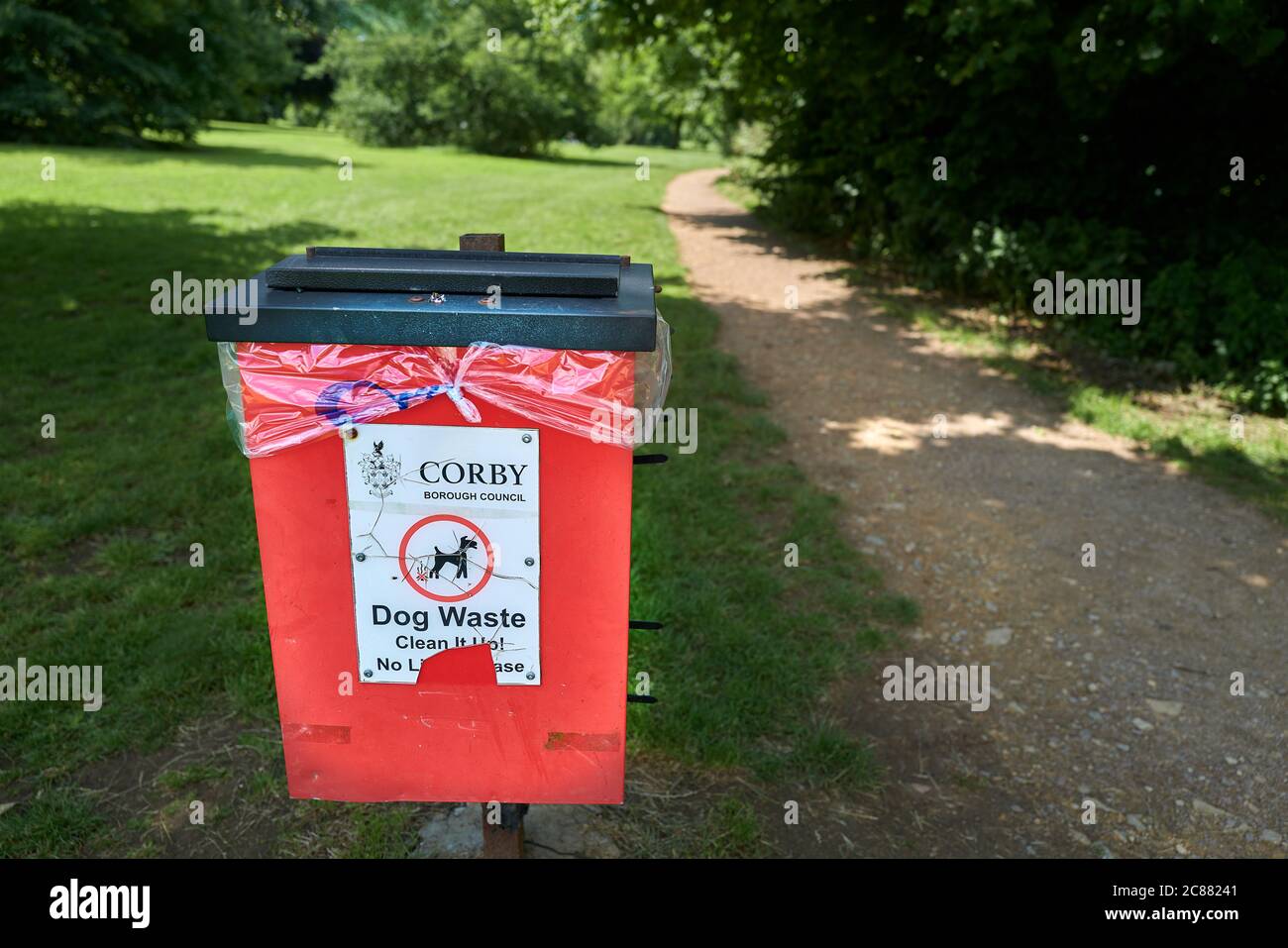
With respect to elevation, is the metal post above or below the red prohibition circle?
below

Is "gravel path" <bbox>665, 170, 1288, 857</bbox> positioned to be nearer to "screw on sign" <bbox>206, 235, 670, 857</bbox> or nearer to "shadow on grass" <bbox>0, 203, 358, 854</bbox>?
"screw on sign" <bbox>206, 235, 670, 857</bbox>

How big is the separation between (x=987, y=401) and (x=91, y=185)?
50.1 ft

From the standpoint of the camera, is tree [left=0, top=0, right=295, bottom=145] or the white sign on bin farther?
tree [left=0, top=0, right=295, bottom=145]

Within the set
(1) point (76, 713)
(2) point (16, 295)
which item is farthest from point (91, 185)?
(1) point (76, 713)

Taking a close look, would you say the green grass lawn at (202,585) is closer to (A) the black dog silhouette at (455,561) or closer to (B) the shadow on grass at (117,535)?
(B) the shadow on grass at (117,535)

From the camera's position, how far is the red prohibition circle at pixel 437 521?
2.23m

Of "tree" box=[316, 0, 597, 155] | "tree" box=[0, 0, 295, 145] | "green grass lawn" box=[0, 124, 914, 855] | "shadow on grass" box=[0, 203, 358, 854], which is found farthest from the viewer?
"tree" box=[316, 0, 597, 155]

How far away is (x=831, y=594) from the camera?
471 centimetres

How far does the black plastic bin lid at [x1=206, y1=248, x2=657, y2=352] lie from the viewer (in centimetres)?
206

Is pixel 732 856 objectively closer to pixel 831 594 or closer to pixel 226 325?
pixel 831 594

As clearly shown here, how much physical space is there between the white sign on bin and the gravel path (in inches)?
62.4

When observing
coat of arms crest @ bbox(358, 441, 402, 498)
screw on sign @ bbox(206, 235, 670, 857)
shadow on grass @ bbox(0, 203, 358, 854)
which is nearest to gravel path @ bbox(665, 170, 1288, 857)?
screw on sign @ bbox(206, 235, 670, 857)

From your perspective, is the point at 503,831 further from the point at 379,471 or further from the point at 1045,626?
the point at 1045,626

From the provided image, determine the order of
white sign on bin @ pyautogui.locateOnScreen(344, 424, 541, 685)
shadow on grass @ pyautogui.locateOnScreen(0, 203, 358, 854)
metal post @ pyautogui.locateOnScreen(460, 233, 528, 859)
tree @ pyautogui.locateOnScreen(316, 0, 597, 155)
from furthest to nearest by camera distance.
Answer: tree @ pyautogui.locateOnScreen(316, 0, 597, 155) → shadow on grass @ pyautogui.locateOnScreen(0, 203, 358, 854) → metal post @ pyautogui.locateOnScreen(460, 233, 528, 859) → white sign on bin @ pyautogui.locateOnScreen(344, 424, 541, 685)
